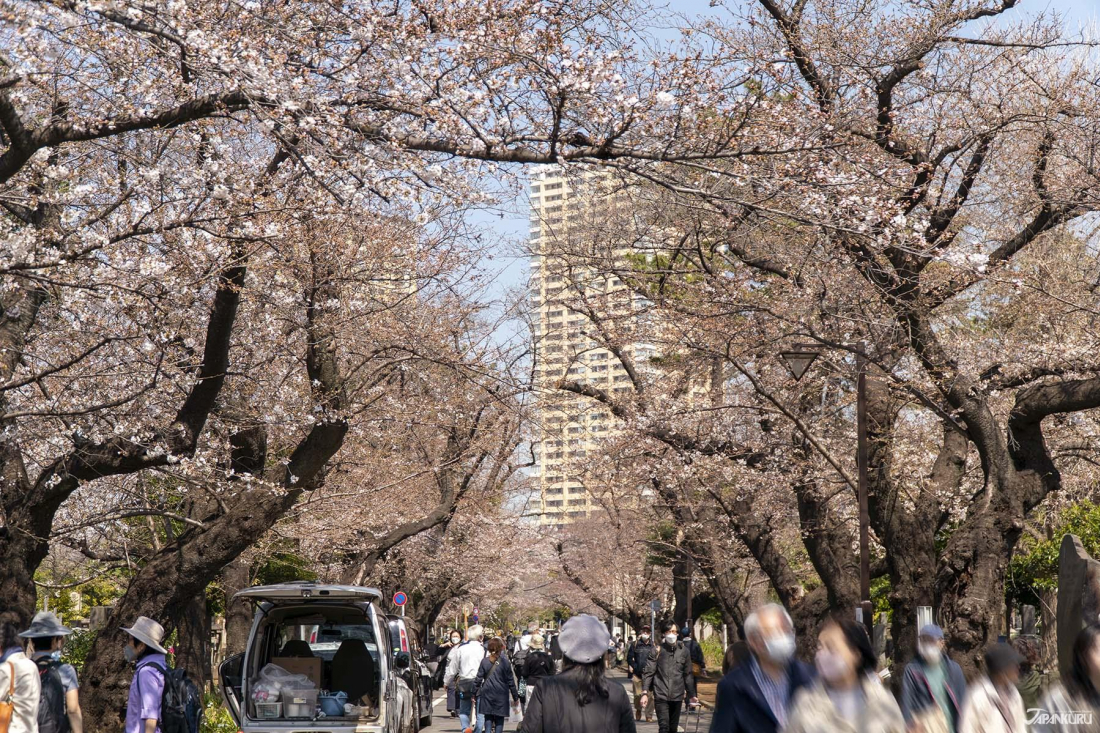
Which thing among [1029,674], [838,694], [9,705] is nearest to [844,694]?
[838,694]

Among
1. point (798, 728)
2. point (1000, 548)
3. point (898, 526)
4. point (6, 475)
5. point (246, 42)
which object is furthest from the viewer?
point (898, 526)

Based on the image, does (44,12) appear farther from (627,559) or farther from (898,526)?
(627,559)

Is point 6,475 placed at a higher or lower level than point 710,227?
lower

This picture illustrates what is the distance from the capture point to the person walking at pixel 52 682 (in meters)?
7.58

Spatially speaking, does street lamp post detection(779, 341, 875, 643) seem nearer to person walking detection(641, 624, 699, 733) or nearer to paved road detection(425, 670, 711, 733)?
person walking detection(641, 624, 699, 733)

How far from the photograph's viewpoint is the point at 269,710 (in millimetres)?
11453

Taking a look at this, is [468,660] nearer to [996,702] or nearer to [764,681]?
[996,702]

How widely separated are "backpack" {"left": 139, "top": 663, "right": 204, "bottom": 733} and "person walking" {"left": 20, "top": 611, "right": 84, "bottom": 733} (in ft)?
1.81

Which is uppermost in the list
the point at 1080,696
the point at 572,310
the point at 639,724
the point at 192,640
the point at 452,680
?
the point at 572,310

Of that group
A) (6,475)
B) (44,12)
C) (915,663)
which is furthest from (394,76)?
(6,475)

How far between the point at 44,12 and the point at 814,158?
582 cm

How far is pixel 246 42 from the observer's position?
697 cm

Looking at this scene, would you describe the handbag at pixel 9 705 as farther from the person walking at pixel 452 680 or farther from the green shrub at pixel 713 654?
→ the green shrub at pixel 713 654

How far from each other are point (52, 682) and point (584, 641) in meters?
4.51
